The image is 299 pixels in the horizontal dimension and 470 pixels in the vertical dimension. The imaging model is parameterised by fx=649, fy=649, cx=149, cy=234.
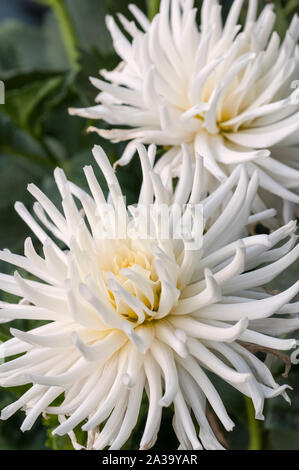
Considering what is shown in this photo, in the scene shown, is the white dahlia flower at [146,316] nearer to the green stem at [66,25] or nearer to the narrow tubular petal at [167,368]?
the narrow tubular petal at [167,368]

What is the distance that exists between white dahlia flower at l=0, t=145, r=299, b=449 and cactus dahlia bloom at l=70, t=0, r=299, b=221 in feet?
0.14

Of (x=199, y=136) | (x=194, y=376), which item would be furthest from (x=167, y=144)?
(x=194, y=376)

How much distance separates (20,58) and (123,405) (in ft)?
1.23

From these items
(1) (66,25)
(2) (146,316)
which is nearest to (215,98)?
(2) (146,316)

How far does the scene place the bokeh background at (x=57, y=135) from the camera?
34cm

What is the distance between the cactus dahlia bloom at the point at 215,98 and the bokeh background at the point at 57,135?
4cm

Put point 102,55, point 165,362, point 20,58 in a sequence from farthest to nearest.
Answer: point 20,58 → point 102,55 → point 165,362

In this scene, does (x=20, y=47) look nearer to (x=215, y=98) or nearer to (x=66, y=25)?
(x=66, y=25)

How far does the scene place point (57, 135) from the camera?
462 millimetres

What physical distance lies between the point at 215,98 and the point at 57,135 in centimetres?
20

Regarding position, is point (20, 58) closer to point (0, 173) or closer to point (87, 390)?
point (0, 173)

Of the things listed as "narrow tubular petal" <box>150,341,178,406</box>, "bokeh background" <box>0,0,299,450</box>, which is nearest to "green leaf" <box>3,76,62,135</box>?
"bokeh background" <box>0,0,299,450</box>

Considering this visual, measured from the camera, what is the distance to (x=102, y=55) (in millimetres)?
408

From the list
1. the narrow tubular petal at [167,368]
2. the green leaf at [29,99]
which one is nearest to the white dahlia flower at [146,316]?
the narrow tubular petal at [167,368]
